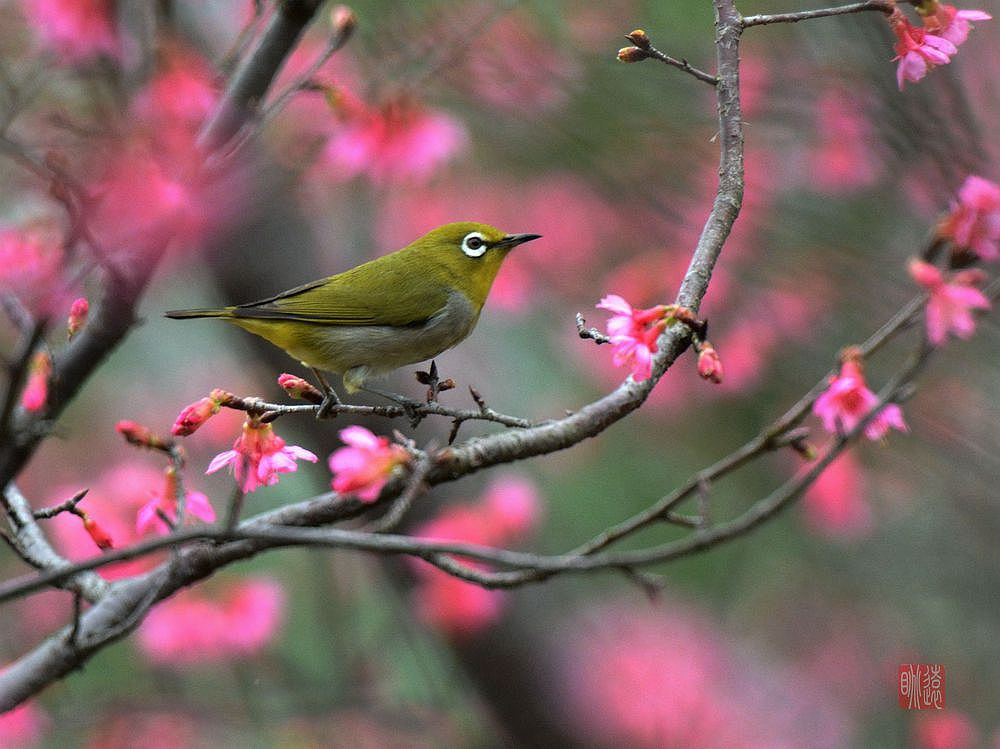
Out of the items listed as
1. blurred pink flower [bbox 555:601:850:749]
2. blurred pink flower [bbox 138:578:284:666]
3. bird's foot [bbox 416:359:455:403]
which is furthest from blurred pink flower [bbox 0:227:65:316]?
blurred pink flower [bbox 555:601:850:749]

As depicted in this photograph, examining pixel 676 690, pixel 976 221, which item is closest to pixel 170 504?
pixel 976 221

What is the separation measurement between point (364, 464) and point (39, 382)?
915mm

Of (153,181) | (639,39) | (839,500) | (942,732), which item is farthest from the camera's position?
(839,500)

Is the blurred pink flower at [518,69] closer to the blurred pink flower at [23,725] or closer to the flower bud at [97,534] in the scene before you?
the flower bud at [97,534]

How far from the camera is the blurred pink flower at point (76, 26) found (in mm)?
5059

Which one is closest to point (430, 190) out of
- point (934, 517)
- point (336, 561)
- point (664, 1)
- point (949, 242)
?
point (664, 1)

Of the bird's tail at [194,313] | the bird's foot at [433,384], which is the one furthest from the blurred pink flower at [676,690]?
the bird's foot at [433,384]

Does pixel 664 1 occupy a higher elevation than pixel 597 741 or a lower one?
higher

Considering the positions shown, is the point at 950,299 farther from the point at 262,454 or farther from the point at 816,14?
the point at 262,454

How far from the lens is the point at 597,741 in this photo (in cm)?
596

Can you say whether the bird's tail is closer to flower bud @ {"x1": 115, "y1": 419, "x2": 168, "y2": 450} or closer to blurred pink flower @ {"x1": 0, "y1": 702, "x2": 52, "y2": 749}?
flower bud @ {"x1": 115, "y1": 419, "x2": 168, "y2": 450}

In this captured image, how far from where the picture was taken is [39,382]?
102 inches

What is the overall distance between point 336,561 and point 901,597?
3.99 meters

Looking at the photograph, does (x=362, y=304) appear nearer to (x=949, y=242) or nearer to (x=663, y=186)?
(x=949, y=242)
